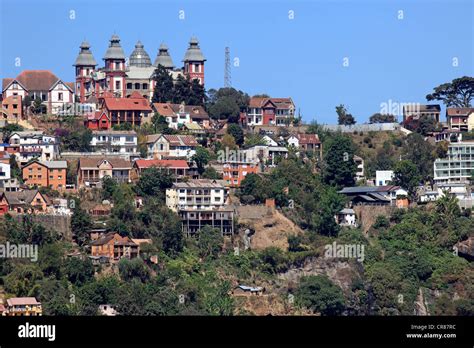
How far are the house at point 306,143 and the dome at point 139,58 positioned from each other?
8.96 metres

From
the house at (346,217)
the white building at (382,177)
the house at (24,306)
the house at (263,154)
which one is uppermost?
the house at (263,154)

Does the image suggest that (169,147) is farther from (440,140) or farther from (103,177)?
(440,140)

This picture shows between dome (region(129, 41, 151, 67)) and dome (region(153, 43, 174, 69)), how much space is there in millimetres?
436

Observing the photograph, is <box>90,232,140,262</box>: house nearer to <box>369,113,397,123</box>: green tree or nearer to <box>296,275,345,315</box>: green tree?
<box>296,275,345,315</box>: green tree

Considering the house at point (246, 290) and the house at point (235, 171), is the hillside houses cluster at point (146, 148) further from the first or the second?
the house at point (246, 290)

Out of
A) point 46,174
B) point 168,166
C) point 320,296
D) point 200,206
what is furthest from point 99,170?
point 320,296

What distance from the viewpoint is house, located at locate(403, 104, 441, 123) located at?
53469 millimetres

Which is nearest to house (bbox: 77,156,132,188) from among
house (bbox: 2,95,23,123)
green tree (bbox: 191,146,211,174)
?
green tree (bbox: 191,146,211,174)

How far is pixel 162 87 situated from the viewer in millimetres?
51469

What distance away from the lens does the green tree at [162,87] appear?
5131 cm

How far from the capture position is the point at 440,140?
50062mm

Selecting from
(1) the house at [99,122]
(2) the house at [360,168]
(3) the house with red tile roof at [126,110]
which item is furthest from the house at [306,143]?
(1) the house at [99,122]

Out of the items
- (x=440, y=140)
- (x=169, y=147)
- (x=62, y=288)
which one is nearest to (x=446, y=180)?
(x=440, y=140)
